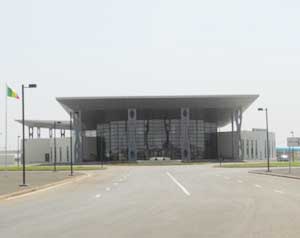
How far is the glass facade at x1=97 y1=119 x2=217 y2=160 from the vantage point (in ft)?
426

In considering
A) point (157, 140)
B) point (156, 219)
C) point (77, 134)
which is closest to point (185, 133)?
point (157, 140)

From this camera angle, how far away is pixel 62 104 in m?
118

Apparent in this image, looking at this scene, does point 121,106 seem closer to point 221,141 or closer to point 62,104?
point 62,104

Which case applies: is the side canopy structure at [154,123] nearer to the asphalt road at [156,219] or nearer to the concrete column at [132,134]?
the concrete column at [132,134]

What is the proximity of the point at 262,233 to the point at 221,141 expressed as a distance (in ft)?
413

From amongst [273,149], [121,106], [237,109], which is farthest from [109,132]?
[273,149]

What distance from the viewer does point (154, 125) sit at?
13188cm

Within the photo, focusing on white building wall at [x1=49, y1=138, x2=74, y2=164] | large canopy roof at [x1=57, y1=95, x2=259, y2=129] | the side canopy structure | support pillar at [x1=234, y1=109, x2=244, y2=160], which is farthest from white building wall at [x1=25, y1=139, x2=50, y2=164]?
support pillar at [x1=234, y1=109, x2=244, y2=160]

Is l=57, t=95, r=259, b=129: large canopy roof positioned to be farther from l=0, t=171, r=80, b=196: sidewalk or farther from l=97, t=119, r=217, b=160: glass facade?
l=0, t=171, r=80, b=196: sidewalk

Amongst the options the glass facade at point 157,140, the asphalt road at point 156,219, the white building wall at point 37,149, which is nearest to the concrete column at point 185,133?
the glass facade at point 157,140

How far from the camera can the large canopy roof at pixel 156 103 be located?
370 feet

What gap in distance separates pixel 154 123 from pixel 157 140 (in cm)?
389

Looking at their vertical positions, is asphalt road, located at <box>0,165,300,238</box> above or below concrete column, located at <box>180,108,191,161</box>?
below

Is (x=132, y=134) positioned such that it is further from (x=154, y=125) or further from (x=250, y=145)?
(x=250, y=145)
